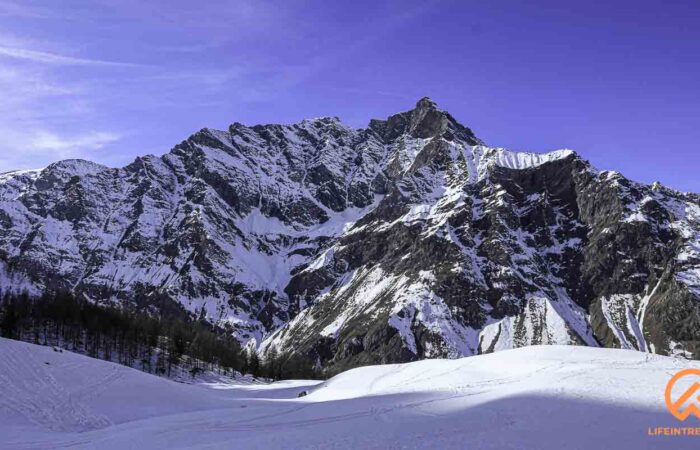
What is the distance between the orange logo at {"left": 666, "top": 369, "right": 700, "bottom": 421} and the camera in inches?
1369

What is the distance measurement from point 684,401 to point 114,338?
4606 inches

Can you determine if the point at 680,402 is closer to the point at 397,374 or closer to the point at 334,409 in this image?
the point at 334,409

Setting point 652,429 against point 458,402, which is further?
point 458,402

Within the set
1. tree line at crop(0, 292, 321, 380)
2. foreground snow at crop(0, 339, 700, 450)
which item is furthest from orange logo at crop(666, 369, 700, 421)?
tree line at crop(0, 292, 321, 380)

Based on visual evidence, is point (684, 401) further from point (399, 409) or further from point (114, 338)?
point (114, 338)

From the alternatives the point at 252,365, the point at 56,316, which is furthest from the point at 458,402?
the point at 56,316

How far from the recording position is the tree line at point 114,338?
115812 millimetres

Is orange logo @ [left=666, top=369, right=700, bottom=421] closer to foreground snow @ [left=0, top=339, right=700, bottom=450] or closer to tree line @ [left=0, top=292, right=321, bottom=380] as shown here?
foreground snow @ [left=0, top=339, right=700, bottom=450]

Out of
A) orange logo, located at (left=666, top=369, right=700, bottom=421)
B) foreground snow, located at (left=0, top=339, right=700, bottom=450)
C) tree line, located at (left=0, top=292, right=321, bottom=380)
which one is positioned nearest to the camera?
foreground snow, located at (left=0, top=339, right=700, bottom=450)

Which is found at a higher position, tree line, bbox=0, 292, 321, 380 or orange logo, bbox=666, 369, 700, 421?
tree line, bbox=0, 292, 321, 380

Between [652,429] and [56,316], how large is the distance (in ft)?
428

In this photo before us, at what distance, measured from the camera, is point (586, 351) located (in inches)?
2354

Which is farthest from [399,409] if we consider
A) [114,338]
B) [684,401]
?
[114,338]

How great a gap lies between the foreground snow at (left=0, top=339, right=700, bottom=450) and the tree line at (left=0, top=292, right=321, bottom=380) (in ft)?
168
